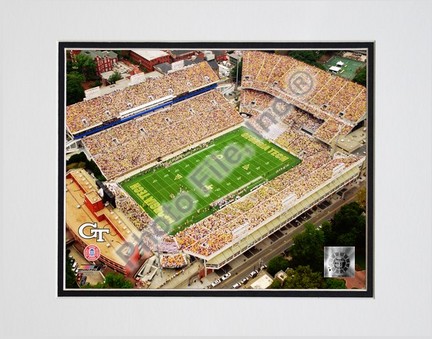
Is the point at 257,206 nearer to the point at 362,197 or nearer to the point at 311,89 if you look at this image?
the point at 362,197

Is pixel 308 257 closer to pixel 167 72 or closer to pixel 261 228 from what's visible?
pixel 261 228

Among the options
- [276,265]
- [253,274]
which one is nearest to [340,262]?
[276,265]

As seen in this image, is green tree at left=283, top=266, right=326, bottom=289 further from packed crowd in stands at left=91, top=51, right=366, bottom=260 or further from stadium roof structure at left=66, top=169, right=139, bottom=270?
stadium roof structure at left=66, top=169, right=139, bottom=270

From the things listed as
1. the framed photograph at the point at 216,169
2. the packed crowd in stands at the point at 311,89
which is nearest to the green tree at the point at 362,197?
the framed photograph at the point at 216,169

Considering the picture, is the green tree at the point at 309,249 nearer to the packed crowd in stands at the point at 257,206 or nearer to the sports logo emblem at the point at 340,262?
the sports logo emblem at the point at 340,262
